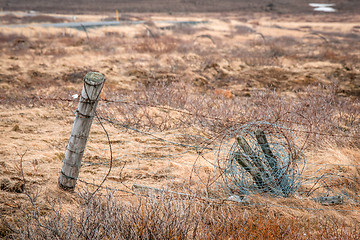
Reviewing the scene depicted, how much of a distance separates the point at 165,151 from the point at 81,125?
7.47ft

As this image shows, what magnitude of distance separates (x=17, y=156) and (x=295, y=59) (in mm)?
13134

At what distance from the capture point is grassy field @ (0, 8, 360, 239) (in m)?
2.70

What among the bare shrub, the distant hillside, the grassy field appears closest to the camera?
the bare shrub

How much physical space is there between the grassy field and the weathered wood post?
0.21m

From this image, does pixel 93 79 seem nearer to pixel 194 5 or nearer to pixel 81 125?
pixel 81 125

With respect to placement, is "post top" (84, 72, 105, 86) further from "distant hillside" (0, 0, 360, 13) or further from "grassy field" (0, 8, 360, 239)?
"distant hillside" (0, 0, 360, 13)

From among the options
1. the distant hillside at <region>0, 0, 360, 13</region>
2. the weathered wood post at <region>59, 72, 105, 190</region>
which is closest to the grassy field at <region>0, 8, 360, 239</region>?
the weathered wood post at <region>59, 72, 105, 190</region>

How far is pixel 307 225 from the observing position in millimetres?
3217

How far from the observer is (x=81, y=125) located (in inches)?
114

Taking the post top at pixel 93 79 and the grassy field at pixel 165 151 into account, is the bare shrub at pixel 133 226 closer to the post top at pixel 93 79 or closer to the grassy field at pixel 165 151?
the grassy field at pixel 165 151

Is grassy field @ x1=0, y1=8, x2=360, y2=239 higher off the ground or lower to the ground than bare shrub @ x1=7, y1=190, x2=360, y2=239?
lower

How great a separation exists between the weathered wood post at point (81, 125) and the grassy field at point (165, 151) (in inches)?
8.2

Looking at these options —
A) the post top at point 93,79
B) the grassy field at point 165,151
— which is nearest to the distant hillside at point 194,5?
the grassy field at point 165,151

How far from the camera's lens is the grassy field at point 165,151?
2699 millimetres
